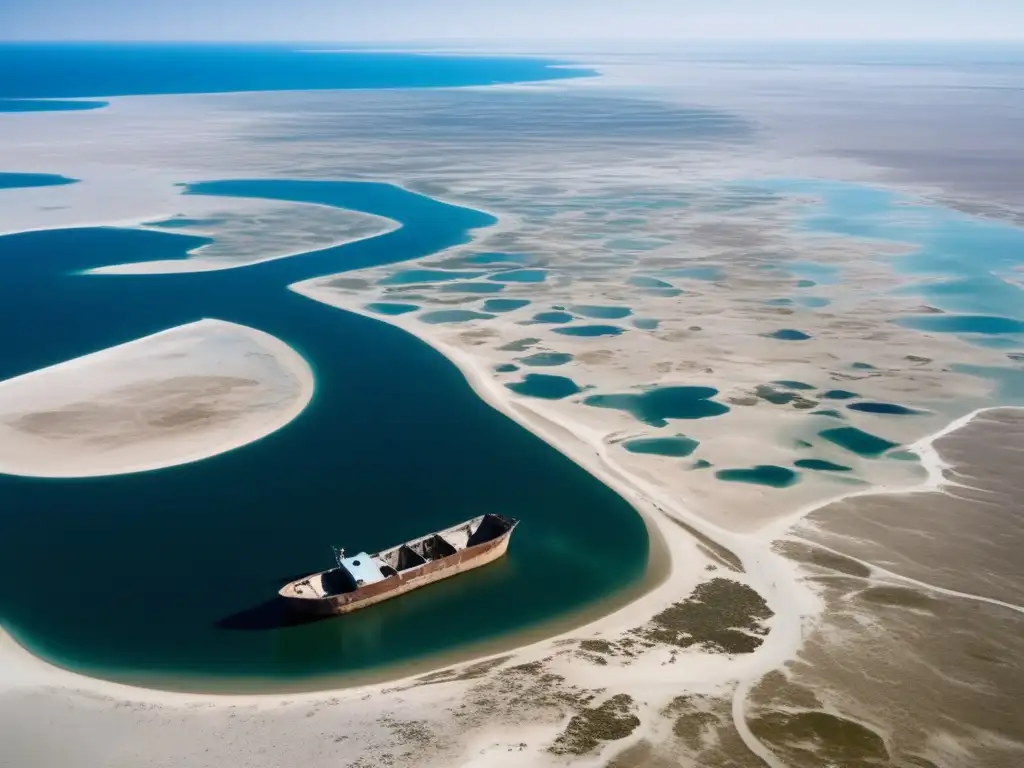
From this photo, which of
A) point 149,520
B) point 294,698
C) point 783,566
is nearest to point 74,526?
point 149,520

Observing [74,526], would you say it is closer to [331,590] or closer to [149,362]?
[331,590]

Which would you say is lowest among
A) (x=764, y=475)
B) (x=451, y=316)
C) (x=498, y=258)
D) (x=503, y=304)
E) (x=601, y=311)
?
(x=764, y=475)

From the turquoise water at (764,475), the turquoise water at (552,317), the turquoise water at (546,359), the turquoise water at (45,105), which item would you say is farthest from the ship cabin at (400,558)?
the turquoise water at (45,105)

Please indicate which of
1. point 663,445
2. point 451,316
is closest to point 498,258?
point 451,316

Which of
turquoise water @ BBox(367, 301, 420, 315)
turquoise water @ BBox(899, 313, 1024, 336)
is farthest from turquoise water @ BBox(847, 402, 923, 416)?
turquoise water @ BBox(367, 301, 420, 315)

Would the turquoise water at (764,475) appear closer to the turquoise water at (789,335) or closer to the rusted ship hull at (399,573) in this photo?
the rusted ship hull at (399,573)

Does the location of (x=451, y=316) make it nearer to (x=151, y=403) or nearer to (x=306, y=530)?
(x=151, y=403)
